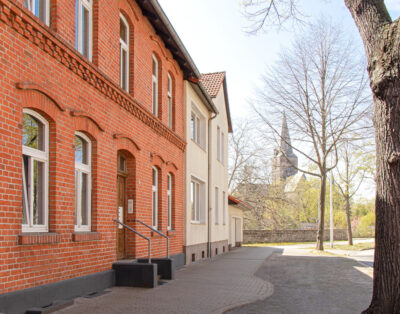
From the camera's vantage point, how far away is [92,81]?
9523mm

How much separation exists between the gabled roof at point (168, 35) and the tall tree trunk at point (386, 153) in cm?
716

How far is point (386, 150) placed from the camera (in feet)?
21.4

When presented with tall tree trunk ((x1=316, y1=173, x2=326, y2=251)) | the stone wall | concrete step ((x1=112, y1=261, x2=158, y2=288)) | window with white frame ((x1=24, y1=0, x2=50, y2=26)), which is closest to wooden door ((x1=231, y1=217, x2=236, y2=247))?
tall tree trunk ((x1=316, y1=173, x2=326, y2=251))

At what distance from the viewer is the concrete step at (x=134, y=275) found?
10.4 metres

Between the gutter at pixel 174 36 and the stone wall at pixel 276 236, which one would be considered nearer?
the gutter at pixel 174 36

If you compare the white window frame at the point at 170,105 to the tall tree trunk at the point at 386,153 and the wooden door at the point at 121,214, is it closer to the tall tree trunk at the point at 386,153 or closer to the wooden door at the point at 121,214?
the wooden door at the point at 121,214

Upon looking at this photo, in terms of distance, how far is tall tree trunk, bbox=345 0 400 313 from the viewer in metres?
6.25

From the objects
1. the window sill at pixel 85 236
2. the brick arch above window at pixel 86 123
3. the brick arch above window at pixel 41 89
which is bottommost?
the window sill at pixel 85 236

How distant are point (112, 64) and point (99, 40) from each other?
2.64ft

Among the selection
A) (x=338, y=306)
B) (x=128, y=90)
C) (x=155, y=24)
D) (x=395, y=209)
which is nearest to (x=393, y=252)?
(x=395, y=209)

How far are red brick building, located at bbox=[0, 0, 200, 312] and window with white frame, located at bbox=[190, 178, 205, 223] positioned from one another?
16.7 ft

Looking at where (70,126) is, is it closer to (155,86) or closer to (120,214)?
(120,214)

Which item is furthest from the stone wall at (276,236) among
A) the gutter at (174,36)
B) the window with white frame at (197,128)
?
the gutter at (174,36)

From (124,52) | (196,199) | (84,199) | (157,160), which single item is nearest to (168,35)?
(124,52)
